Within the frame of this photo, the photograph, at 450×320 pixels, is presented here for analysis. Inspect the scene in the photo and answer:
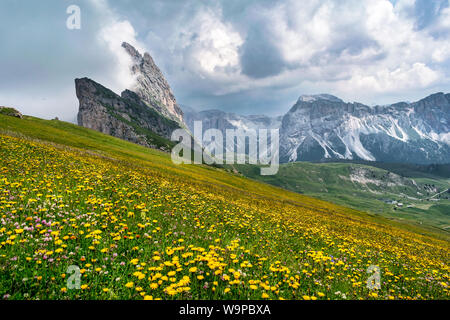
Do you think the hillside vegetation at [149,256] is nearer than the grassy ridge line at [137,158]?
Yes

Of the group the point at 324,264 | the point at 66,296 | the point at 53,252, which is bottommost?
the point at 324,264

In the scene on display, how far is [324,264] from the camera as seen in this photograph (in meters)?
8.28

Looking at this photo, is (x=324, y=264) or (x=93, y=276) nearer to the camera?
(x=93, y=276)

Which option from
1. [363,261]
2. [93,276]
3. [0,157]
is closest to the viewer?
[93,276]

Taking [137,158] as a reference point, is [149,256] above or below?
below

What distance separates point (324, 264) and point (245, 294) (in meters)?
4.49

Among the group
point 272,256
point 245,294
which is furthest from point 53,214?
point 272,256

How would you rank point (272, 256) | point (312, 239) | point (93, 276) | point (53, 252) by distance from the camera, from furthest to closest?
point (312, 239) → point (272, 256) → point (53, 252) → point (93, 276)

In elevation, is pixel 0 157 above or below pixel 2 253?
above

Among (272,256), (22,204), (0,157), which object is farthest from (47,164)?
(272,256)

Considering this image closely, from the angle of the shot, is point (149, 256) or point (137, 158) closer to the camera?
point (149, 256)

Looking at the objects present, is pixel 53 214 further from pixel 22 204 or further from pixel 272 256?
pixel 272 256

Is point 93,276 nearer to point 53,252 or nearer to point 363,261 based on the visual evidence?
point 53,252

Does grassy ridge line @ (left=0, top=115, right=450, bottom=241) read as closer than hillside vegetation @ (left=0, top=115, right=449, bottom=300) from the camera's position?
No
